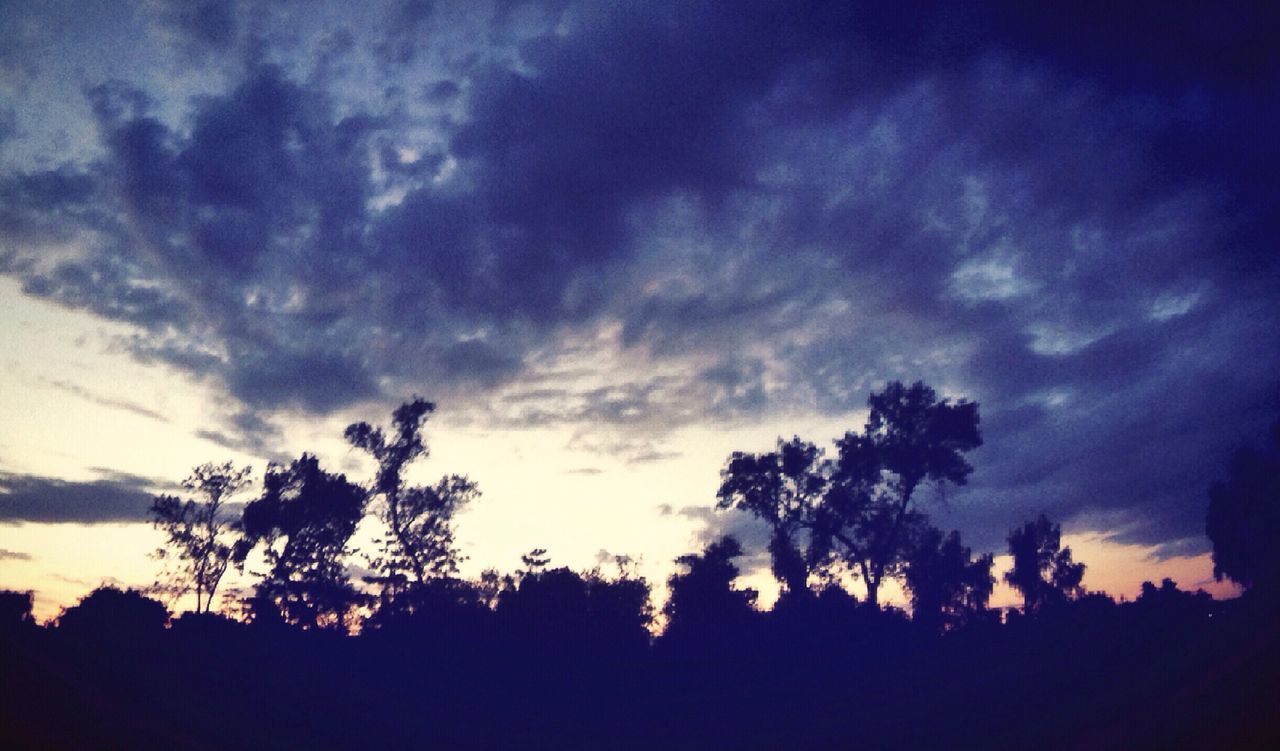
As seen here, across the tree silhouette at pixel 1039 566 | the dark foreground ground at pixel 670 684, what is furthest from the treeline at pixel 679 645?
the tree silhouette at pixel 1039 566

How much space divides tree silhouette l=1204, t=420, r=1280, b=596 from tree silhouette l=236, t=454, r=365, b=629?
7389 cm

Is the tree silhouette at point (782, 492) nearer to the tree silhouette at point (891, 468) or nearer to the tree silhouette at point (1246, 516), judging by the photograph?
the tree silhouette at point (891, 468)

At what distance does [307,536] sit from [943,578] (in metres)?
58.0

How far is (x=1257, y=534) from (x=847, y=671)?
38.8 meters

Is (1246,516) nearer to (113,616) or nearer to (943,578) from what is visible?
(943,578)

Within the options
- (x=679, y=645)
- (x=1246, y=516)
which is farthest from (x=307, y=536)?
(x=1246, y=516)

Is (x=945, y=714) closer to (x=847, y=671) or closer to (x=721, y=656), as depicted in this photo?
(x=847, y=671)

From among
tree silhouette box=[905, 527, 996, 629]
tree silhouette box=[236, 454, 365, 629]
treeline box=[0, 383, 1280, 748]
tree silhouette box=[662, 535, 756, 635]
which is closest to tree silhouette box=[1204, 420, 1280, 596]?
treeline box=[0, 383, 1280, 748]

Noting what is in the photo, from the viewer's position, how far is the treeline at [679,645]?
32969 mm

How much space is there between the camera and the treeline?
1298 inches

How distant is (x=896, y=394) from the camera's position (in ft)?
174

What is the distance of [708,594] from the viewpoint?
5303cm

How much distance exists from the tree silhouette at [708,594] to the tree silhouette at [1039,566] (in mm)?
50303

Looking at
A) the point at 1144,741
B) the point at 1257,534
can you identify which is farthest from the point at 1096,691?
the point at 1257,534
